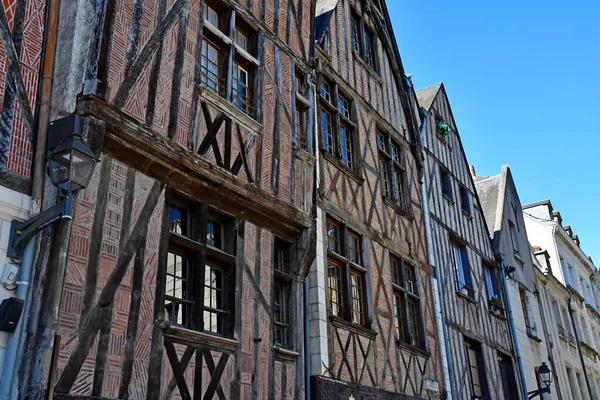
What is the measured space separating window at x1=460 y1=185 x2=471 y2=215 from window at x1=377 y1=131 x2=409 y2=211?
3.35m

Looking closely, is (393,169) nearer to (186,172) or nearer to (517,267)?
(186,172)

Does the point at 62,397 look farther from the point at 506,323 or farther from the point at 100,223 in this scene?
the point at 506,323

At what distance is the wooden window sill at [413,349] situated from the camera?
9.04m

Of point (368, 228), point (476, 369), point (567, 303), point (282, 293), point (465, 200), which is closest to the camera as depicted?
point (282, 293)

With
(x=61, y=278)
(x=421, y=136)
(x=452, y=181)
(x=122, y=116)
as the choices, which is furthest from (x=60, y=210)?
(x=452, y=181)

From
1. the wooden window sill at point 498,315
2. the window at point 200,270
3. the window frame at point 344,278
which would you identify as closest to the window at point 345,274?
the window frame at point 344,278

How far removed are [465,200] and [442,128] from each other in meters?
1.71

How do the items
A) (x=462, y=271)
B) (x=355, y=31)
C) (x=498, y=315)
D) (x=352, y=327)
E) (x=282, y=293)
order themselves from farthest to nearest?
(x=498, y=315) < (x=462, y=271) < (x=355, y=31) < (x=352, y=327) < (x=282, y=293)

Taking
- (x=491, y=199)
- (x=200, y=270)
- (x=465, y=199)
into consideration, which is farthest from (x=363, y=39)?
(x=491, y=199)

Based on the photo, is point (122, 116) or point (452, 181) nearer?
point (122, 116)

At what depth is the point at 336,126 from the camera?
9.36 meters

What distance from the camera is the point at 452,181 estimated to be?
542 inches

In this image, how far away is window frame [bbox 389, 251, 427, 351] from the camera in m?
9.50

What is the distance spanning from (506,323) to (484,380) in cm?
231
